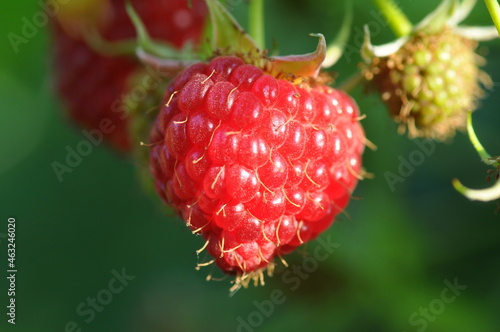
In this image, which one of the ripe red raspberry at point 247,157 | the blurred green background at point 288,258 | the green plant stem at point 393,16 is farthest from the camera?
the blurred green background at point 288,258

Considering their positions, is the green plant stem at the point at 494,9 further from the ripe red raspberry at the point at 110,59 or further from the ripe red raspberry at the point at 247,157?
the ripe red raspberry at the point at 110,59

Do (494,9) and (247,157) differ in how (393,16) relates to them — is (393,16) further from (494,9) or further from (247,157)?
(247,157)

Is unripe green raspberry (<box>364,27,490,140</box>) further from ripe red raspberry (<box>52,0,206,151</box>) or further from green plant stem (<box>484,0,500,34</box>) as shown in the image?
ripe red raspberry (<box>52,0,206,151</box>)

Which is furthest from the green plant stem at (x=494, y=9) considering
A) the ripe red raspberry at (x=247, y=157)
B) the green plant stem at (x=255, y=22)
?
the green plant stem at (x=255, y=22)

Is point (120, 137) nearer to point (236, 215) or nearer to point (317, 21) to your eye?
point (317, 21)

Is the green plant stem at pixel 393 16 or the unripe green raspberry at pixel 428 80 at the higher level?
the green plant stem at pixel 393 16

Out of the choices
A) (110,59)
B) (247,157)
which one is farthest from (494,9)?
(110,59)
